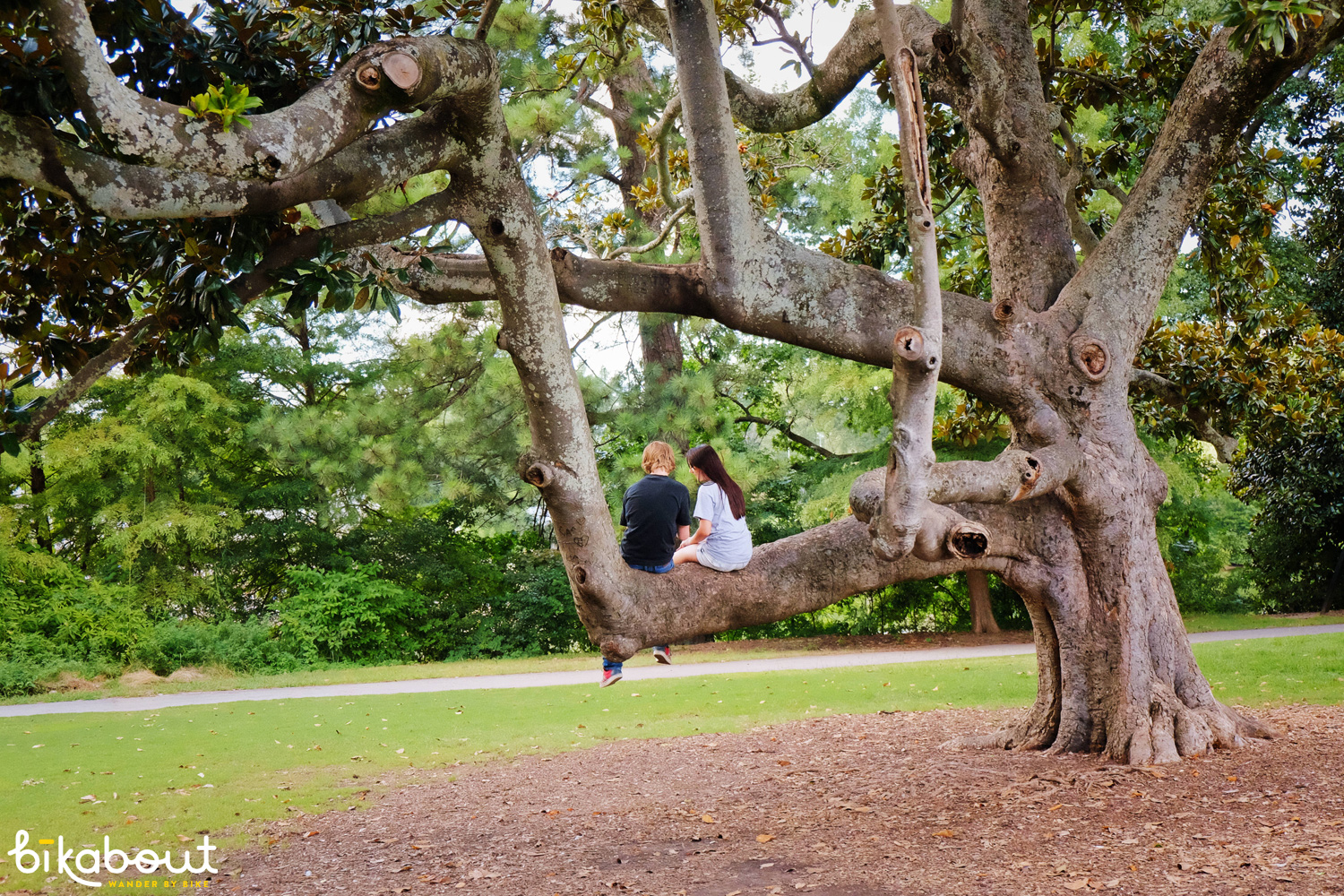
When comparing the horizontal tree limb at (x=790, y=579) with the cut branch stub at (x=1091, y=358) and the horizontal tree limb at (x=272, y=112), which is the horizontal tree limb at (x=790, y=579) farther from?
the horizontal tree limb at (x=272, y=112)

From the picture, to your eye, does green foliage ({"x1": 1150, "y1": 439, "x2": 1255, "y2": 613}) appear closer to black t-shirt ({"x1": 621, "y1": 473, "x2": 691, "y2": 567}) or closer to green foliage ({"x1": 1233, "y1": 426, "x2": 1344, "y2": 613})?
green foliage ({"x1": 1233, "y1": 426, "x2": 1344, "y2": 613})

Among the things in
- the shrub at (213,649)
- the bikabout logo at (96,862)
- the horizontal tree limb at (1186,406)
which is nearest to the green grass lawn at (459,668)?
the shrub at (213,649)

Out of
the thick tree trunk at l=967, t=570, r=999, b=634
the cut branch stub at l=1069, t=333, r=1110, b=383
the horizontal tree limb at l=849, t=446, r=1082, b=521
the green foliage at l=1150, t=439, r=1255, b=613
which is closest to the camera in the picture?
the horizontal tree limb at l=849, t=446, r=1082, b=521

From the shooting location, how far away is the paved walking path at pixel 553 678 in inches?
522

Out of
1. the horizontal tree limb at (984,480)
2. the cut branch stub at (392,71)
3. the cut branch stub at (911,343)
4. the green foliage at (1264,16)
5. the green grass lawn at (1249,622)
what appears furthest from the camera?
the green grass lawn at (1249,622)

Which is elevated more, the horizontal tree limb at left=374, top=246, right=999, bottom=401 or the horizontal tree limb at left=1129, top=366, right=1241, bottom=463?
the horizontal tree limb at left=374, top=246, right=999, bottom=401

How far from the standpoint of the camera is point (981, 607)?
19625 mm

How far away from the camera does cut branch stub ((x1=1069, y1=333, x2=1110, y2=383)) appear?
685cm

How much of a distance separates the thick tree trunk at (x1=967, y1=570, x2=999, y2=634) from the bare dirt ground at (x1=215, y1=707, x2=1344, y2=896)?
36.1 ft

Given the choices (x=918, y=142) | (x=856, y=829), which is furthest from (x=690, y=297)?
(x=856, y=829)

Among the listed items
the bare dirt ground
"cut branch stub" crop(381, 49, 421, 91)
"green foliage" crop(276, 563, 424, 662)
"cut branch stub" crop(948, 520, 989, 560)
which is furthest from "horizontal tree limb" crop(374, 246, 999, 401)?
"green foliage" crop(276, 563, 424, 662)

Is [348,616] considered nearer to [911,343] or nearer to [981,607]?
[981,607]

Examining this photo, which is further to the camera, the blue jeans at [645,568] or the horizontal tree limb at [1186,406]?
the horizontal tree limb at [1186,406]

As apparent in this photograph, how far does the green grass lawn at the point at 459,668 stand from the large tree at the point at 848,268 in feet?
33.6
